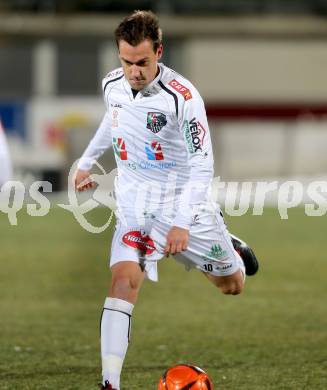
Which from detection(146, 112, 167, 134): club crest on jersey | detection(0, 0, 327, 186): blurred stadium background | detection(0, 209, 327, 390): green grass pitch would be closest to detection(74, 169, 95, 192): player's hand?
detection(146, 112, 167, 134): club crest on jersey

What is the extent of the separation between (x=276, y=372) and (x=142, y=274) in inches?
54.4

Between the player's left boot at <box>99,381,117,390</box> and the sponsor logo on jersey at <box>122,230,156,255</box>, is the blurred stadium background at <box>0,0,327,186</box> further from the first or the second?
the player's left boot at <box>99,381,117,390</box>

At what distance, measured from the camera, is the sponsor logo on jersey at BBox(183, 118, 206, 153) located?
6.32 metres

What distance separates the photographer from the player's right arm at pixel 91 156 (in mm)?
7113

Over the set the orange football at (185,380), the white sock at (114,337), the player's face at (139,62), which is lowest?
the orange football at (185,380)

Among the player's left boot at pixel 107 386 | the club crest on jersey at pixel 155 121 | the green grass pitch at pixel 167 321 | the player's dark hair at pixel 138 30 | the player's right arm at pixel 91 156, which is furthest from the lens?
the green grass pitch at pixel 167 321

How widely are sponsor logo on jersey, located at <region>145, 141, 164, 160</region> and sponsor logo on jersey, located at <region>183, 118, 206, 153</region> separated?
29cm

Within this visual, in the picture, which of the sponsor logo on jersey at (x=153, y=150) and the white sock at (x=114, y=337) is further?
the sponsor logo on jersey at (x=153, y=150)

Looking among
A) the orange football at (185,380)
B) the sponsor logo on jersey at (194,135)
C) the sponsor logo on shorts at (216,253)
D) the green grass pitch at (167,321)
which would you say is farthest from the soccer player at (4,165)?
the sponsor logo on shorts at (216,253)

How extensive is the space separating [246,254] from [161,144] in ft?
5.02

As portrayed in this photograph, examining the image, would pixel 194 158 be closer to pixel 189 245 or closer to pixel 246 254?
pixel 189 245

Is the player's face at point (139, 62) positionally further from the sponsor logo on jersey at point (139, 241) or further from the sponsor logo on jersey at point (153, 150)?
the sponsor logo on jersey at point (139, 241)

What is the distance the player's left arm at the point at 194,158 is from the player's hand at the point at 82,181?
3.10 feet

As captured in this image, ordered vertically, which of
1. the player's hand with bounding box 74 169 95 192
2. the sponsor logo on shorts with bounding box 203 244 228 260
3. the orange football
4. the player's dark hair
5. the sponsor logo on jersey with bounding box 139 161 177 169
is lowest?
the orange football
